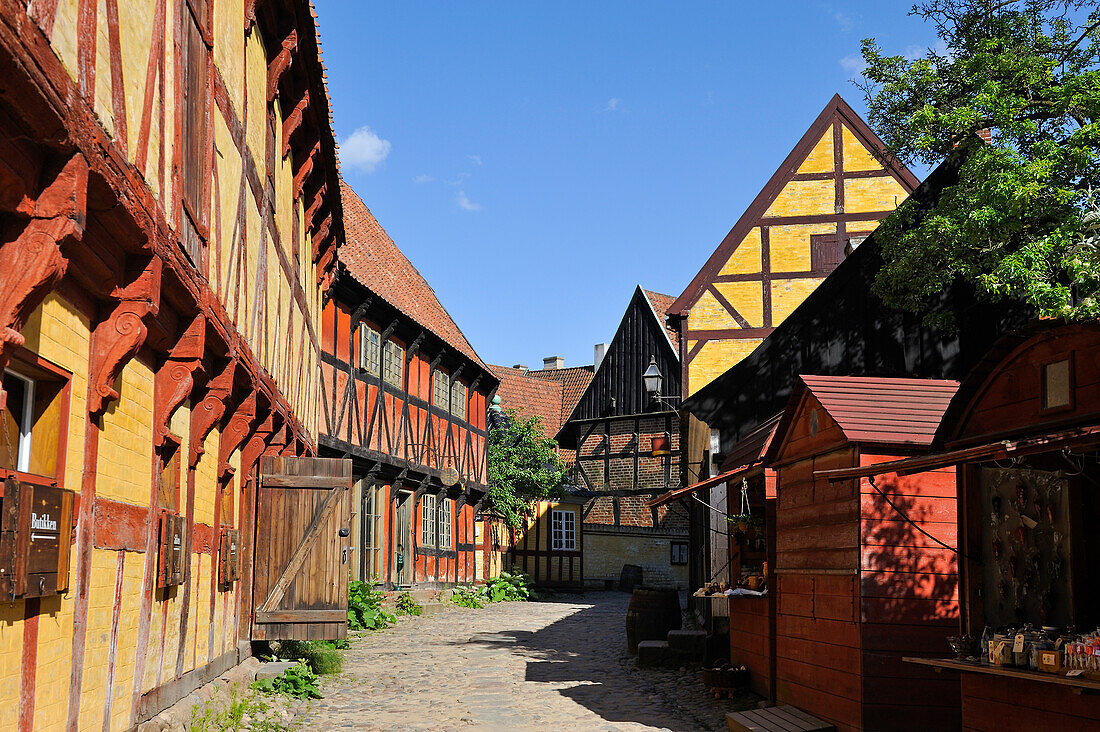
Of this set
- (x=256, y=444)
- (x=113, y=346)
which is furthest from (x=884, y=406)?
(x=256, y=444)

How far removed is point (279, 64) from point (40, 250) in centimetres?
741

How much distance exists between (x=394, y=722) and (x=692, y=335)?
1328 centimetres

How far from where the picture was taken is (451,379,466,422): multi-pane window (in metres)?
25.3

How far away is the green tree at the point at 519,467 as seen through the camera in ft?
103

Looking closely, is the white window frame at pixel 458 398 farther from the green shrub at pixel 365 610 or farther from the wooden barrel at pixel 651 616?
the wooden barrel at pixel 651 616

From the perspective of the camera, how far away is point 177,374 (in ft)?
23.4

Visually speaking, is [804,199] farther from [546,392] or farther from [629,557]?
[546,392]

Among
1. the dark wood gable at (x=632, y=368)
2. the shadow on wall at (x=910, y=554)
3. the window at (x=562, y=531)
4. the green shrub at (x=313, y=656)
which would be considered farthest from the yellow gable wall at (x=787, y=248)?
the window at (x=562, y=531)

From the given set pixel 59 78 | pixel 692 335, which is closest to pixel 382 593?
pixel 692 335

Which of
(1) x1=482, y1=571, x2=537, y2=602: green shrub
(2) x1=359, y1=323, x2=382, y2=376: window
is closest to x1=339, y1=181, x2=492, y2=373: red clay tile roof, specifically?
(2) x1=359, y1=323, x2=382, y2=376: window

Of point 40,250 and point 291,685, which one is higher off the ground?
point 40,250

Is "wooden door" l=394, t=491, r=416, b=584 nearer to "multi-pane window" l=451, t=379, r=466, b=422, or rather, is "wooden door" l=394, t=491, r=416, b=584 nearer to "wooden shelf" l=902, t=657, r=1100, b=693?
"multi-pane window" l=451, t=379, r=466, b=422

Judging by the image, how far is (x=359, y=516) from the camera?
758 inches

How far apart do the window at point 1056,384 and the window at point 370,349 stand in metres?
14.3
